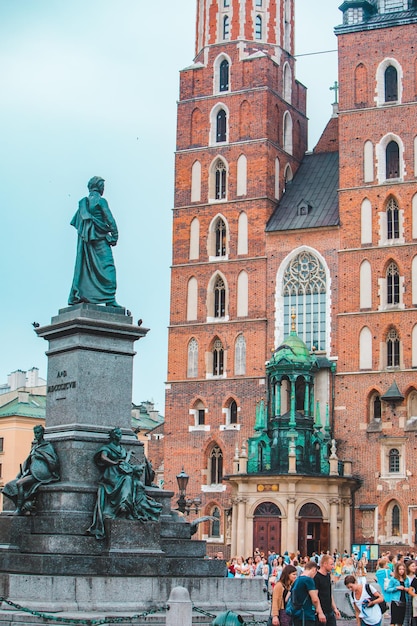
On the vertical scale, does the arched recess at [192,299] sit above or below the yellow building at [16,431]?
above

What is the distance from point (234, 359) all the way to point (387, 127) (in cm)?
1159

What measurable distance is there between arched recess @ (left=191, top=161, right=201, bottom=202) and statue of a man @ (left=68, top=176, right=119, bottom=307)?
32455mm

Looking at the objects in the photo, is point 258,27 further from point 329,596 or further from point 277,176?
point 329,596

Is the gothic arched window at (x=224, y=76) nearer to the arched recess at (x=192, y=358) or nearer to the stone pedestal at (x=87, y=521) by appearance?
the arched recess at (x=192, y=358)

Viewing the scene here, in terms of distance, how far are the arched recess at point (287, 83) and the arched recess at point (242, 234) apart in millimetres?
6833

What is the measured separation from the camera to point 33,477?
1653 cm

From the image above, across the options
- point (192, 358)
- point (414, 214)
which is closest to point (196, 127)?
point (192, 358)

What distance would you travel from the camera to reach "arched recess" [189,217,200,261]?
50.2 meters

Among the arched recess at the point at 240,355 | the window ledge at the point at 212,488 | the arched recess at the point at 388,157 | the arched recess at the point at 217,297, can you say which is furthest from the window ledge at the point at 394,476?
the arched recess at the point at 388,157

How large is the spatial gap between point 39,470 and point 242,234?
110 feet

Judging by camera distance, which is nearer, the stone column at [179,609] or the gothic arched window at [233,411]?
the stone column at [179,609]

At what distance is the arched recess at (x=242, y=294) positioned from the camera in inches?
1913

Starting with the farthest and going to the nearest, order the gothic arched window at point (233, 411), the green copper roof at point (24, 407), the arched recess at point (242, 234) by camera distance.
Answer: the green copper roof at point (24, 407), the arched recess at point (242, 234), the gothic arched window at point (233, 411)

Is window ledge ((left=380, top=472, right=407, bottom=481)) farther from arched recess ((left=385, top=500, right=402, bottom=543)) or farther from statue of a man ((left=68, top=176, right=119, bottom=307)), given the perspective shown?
statue of a man ((left=68, top=176, right=119, bottom=307))
